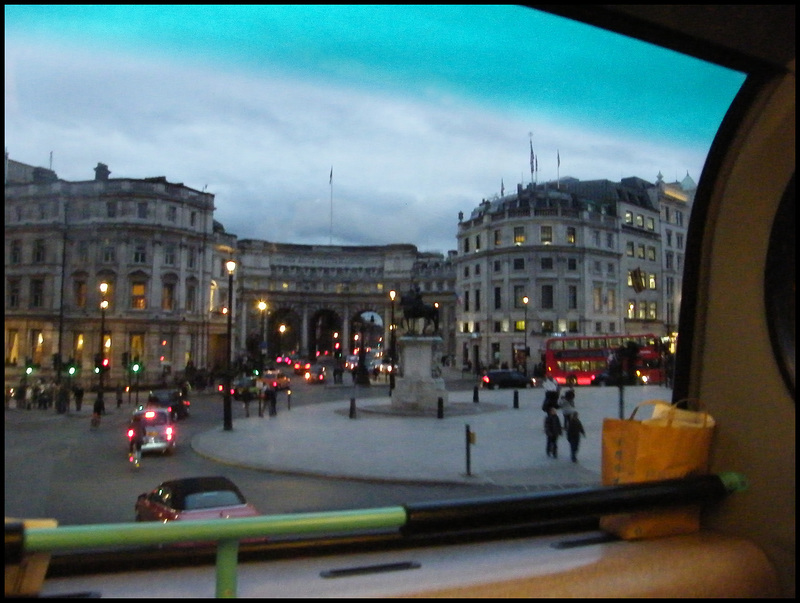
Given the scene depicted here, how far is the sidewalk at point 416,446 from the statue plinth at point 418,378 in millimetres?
722

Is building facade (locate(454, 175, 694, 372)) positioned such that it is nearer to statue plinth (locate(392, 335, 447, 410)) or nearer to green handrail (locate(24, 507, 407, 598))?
statue plinth (locate(392, 335, 447, 410))

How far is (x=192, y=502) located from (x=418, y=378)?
1910cm

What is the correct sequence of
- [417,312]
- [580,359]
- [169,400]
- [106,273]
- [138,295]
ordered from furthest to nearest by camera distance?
[580,359] → [417,312] → [169,400] → [138,295] → [106,273]

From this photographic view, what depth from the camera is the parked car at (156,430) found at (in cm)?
1184

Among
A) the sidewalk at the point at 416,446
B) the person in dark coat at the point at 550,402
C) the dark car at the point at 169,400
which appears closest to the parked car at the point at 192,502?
the sidewalk at the point at 416,446

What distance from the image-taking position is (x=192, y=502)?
17.7 ft

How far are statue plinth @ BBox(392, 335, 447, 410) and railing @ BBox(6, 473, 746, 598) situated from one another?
20.8m

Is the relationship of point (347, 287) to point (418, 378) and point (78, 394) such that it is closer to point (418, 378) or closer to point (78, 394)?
point (418, 378)

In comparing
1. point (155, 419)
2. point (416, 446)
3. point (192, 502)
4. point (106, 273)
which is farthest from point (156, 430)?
point (106, 273)

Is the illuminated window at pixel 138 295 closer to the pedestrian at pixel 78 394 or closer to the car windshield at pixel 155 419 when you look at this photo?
the pedestrian at pixel 78 394

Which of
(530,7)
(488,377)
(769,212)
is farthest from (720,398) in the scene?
(488,377)

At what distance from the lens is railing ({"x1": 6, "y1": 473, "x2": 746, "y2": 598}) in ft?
6.93

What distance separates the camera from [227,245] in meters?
9.62

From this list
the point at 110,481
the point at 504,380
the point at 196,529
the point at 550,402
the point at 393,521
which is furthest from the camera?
the point at 504,380
